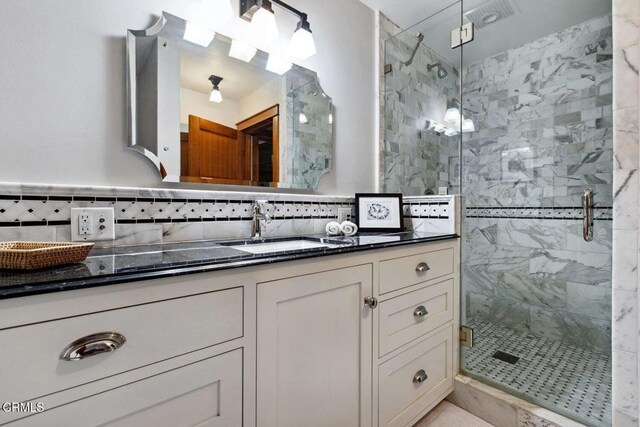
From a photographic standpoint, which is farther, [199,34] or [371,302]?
[199,34]

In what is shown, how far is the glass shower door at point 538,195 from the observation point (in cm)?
168

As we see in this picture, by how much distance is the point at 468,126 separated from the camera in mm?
2262

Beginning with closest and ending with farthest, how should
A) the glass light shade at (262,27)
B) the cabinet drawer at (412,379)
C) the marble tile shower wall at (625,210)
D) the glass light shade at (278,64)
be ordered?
the marble tile shower wall at (625,210)
the cabinet drawer at (412,379)
the glass light shade at (262,27)
the glass light shade at (278,64)

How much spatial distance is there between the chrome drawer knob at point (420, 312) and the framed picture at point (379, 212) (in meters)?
0.51

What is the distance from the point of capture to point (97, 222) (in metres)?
1.03

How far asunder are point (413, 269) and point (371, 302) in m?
0.31

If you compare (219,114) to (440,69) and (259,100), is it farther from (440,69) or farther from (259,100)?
(440,69)

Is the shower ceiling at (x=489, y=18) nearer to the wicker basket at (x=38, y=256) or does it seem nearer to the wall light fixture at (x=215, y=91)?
the wall light fixture at (x=215, y=91)

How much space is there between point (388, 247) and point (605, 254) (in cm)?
146

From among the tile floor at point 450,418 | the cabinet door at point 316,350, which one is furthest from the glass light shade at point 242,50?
the tile floor at point 450,418

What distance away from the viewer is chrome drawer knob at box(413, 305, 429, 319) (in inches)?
52.4

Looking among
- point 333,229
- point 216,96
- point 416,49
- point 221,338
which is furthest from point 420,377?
point 416,49

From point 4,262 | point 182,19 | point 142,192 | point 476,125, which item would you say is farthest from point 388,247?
point 476,125

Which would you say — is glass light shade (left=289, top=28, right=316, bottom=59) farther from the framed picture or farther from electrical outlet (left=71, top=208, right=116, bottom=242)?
electrical outlet (left=71, top=208, right=116, bottom=242)
